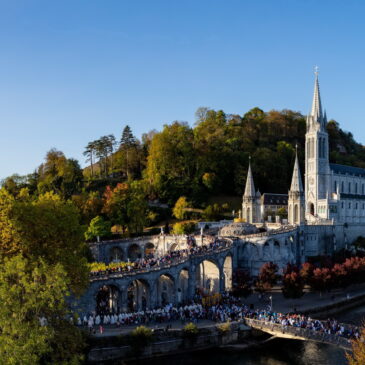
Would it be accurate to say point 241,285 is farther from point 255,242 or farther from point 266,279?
point 255,242

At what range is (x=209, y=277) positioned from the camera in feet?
192

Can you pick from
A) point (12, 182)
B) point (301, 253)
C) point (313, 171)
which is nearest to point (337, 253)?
point (301, 253)

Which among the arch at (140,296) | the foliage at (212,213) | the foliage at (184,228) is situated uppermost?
the foliage at (212,213)

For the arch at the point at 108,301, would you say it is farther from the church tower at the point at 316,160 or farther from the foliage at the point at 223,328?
the church tower at the point at 316,160

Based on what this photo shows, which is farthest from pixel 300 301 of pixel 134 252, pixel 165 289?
pixel 134 252

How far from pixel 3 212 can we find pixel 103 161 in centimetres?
8399

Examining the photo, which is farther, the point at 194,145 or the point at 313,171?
the point at 194,145

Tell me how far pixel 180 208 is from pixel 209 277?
3346cm

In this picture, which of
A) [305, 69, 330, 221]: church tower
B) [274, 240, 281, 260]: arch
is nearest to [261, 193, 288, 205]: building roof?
[305, 69, 330, 221]: church tower

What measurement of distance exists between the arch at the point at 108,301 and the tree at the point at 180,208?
39911 millimetres

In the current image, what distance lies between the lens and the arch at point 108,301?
45634 mm

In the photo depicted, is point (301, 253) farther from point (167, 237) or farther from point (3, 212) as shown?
point (3, 212)

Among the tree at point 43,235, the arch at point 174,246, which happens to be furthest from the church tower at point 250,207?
the tree at point 43,235

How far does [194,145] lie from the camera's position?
10688 centimetres
